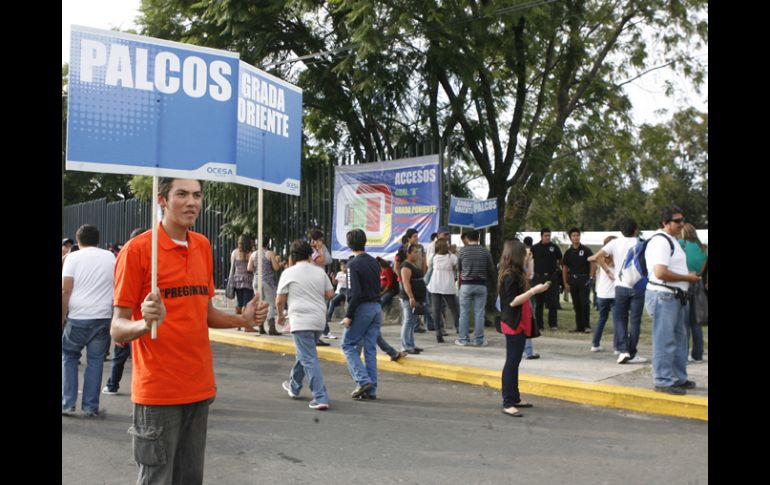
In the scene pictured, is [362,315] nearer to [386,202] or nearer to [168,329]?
[168,329]

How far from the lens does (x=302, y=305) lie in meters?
7.32

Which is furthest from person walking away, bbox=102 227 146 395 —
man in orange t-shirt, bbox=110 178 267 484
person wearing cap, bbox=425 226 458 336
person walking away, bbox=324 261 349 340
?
person wearing cap, bbox=425 226 458 336

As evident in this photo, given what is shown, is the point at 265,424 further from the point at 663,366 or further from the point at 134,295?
the point at 663,366

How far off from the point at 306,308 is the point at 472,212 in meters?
6.21

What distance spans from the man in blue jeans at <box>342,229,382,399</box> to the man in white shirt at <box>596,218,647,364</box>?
11.5ft

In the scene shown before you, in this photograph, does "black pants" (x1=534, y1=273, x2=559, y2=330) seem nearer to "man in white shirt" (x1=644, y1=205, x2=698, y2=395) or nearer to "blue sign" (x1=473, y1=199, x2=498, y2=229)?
"blue sign" (x1=473, y1=199, x2=498, y2=229)

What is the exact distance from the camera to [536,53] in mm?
14641

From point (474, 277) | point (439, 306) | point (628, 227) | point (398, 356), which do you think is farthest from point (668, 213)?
point (439, 306)

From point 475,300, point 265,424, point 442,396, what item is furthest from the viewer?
point 475,300

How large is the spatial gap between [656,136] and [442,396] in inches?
444

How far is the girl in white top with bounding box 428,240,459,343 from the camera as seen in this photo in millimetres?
11734
